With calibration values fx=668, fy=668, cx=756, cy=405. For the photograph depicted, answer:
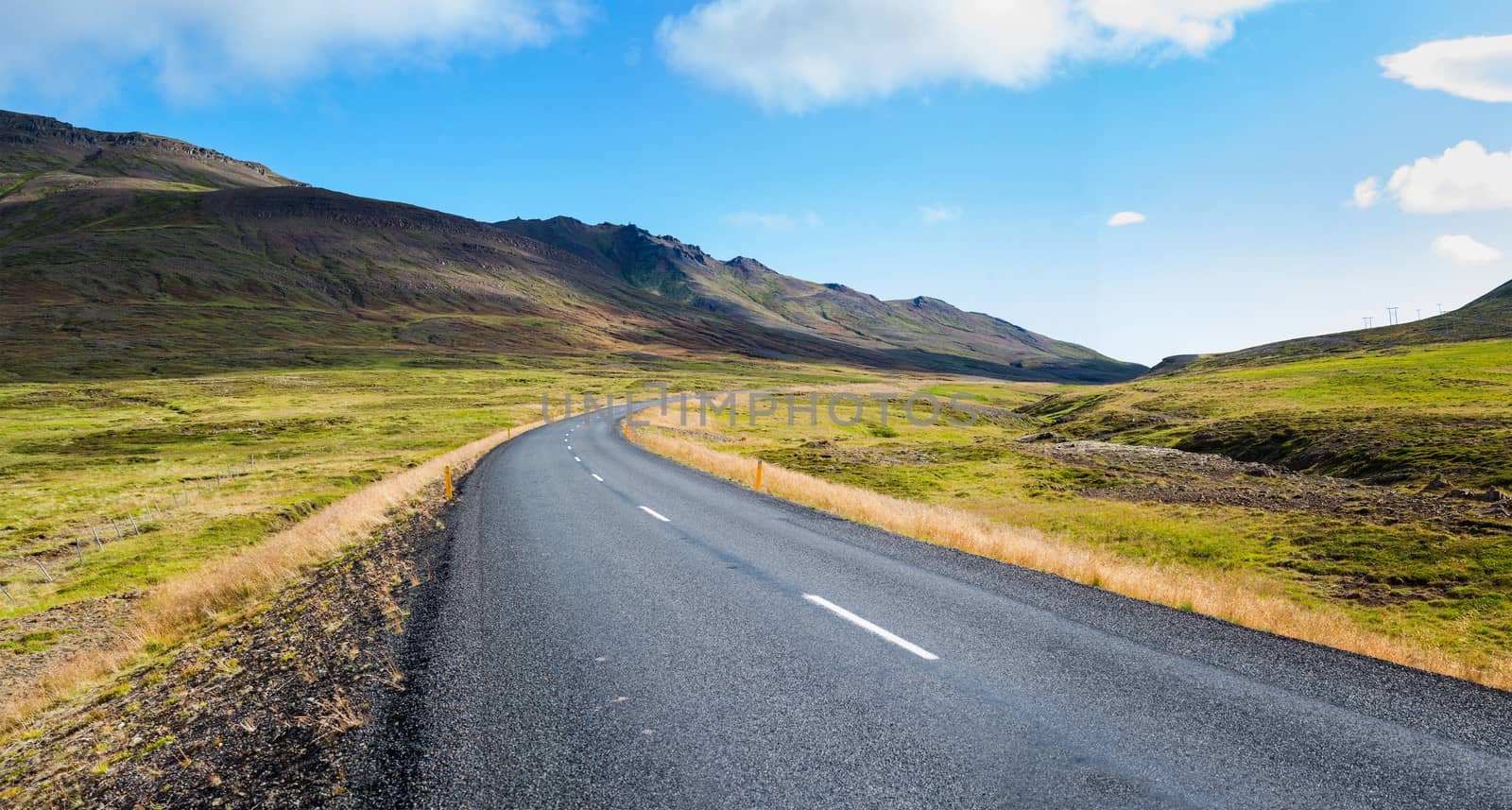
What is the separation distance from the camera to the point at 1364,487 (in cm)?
2845

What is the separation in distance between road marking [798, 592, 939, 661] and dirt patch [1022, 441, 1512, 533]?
23.2 meters

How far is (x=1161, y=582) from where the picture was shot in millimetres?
11125

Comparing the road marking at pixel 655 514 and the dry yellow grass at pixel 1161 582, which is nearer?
the dry yellow grass at pixel 1161 582

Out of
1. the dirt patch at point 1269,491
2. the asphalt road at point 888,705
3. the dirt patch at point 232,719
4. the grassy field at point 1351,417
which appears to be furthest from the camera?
the grassy field at point 1351,417

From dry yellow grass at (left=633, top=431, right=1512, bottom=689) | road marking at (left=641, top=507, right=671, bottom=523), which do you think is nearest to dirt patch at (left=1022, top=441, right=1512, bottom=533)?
dry yellow grass at (left=633, top=431, right=1512, bottom=689)

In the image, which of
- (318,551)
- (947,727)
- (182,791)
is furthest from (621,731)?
(318,551)

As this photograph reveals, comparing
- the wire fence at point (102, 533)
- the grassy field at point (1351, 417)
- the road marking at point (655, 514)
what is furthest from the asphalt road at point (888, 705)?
the grassy field at point (1351, 417)

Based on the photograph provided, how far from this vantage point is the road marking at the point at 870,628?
7023 mm

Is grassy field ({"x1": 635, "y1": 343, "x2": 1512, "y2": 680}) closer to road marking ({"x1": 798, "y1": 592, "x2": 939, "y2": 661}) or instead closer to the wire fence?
road marking ({"x1": 798, "y1": 592, "x2": 939, "y2": 661})

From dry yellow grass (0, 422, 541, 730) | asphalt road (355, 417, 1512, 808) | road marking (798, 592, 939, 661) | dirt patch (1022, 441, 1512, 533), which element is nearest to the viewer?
asphalt road (355, 417, 1512, 808)

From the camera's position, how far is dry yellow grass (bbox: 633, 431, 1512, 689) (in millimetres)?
8094

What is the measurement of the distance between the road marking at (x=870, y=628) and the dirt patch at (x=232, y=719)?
493 centimetres

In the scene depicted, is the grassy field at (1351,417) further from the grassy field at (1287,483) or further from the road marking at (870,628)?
the road marking at (870,628)

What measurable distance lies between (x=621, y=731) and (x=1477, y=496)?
32.4 m
